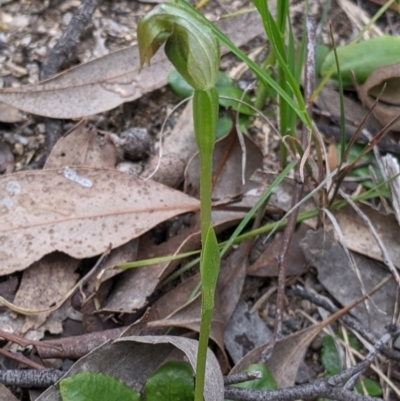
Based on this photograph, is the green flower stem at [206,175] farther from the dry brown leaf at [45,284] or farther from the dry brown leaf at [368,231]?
the dry brown leaf at [368,231]

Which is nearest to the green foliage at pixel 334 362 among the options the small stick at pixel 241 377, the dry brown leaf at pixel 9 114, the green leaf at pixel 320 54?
the small stick at pixel 241 377

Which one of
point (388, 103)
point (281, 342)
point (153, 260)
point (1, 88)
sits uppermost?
point (1, 88)

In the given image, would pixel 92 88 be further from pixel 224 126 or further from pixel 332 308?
pixel 332 308

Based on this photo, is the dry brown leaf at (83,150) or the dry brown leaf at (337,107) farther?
the dry brown leaf at (337,107)

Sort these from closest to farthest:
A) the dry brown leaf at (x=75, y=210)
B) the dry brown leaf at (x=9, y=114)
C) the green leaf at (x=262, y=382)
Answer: the green leaf at (x=262, y=382) < the dry brown leaf at (x=75, y=210) < the dry brown leaf at (x=9, y=114)

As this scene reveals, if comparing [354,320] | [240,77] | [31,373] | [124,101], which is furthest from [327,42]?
[31,373]

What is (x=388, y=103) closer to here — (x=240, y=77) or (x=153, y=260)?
(x=240, y=77)
